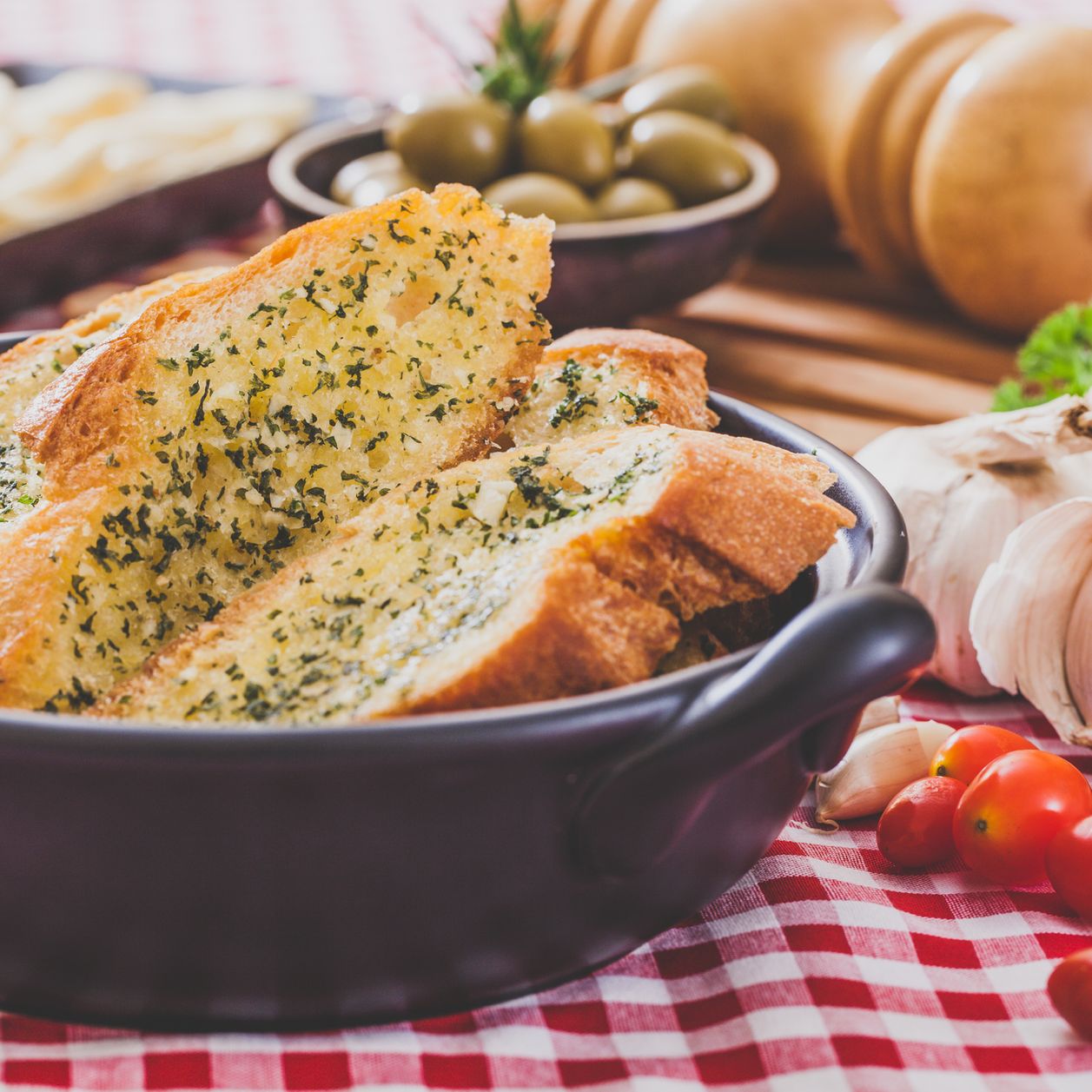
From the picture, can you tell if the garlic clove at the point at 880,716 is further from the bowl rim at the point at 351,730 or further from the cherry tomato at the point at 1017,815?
→ the bowl rim at the point at 351,730

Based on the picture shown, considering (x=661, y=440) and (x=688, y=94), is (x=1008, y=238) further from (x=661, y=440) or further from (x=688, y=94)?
(x=661, y=440)

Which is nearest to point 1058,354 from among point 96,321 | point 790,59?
point 790,59

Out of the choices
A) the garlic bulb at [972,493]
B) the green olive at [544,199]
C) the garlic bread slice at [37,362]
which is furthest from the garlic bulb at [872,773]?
the green olive at [544,199]

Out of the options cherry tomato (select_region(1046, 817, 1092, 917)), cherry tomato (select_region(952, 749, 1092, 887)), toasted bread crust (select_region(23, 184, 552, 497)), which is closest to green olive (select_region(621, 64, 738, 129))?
toasted bread crust (select_region(23, 184, 552, 497))

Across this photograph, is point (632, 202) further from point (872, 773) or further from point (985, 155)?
point (872, 773)

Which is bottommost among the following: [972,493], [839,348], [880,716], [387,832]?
[839,348]

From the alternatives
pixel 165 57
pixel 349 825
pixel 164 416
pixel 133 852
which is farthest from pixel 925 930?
pixel 165 57

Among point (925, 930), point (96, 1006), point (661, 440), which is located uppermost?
point (661, 440)
